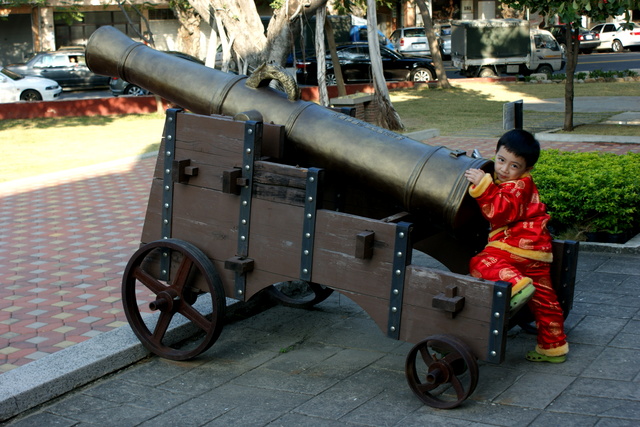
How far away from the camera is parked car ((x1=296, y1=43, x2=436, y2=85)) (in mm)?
28094

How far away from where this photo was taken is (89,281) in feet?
19.1

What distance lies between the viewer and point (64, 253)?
666 centimetres

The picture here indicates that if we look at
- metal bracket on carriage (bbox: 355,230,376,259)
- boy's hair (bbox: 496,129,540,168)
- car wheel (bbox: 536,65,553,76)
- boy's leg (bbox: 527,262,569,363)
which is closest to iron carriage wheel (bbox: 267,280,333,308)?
metal bracket on carriage (bbox: 355,230,376,259)

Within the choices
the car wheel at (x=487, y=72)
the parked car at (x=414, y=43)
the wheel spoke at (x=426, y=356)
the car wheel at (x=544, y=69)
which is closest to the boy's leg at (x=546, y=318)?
the wheel spoke at (x=426, y=356)

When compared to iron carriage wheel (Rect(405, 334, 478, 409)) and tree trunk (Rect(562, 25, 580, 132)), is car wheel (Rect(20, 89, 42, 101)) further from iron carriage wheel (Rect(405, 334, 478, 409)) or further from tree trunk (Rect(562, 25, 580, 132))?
iron carriage wheel (Rect(405, 334, 478, 409))

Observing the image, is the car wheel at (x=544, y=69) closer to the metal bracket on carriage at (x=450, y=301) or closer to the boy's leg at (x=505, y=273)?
the boy's leg at (x=505, y=273)

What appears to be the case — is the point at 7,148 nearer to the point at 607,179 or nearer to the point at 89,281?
the point at 89,281

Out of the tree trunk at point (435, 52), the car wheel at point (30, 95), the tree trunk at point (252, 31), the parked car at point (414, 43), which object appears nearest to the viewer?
the tree trunk at point (252, 31)

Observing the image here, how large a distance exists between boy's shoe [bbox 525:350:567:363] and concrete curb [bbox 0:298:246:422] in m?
1.91

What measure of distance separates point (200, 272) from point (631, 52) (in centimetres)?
4158

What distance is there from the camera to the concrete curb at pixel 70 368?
12.2 ft

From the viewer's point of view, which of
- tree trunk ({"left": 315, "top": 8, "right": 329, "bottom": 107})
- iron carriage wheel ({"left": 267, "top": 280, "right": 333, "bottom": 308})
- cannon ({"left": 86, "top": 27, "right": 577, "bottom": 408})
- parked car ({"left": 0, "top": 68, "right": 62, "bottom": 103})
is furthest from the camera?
parked car ({"left": 0, "top": 68, "right": 62, "bottom": 103})

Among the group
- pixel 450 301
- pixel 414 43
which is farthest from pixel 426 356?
pixel 414 43

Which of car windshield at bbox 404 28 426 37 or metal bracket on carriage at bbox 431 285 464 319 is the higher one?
car windshield at bbox 404 28 426 37
